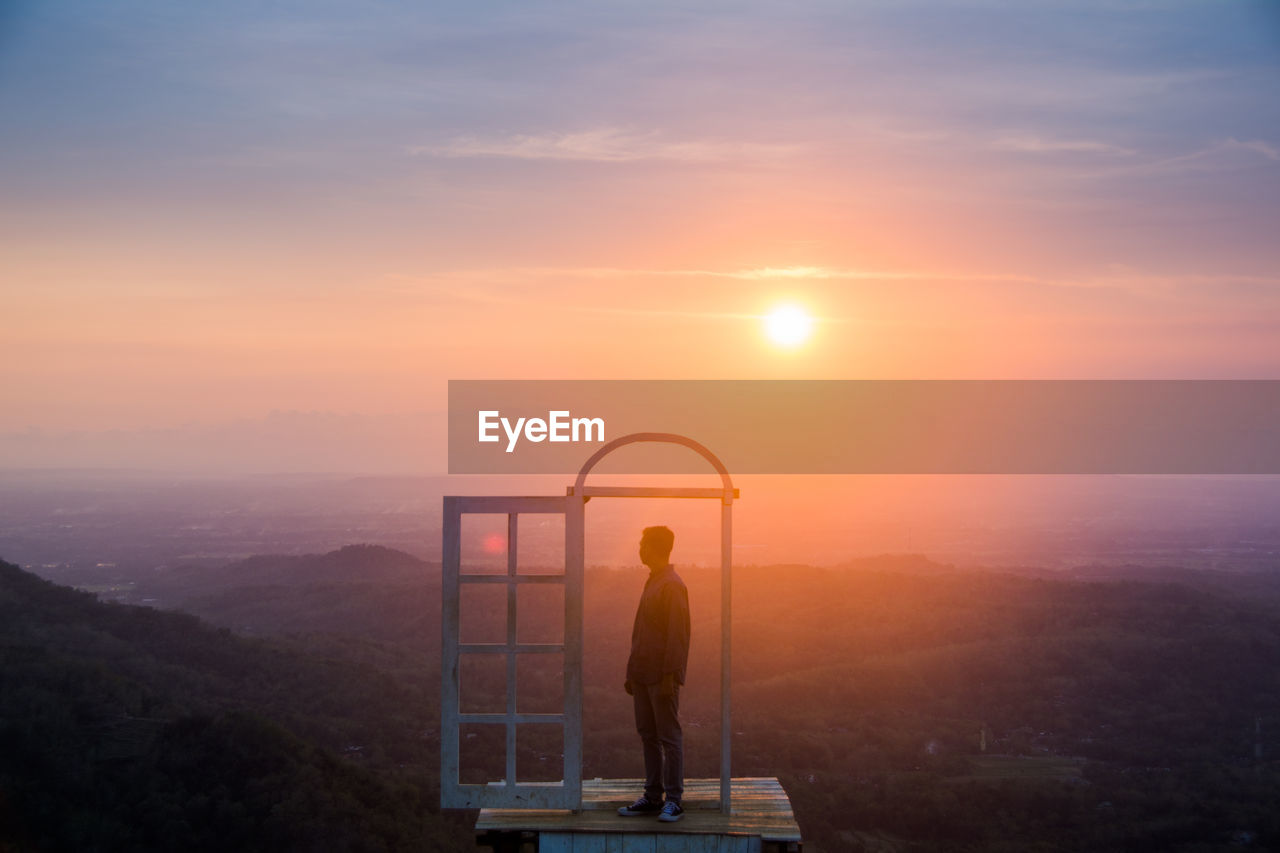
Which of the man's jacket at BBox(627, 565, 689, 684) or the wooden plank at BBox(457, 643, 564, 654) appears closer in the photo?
the man's jacket at BBox(627, 565, 689, 684)

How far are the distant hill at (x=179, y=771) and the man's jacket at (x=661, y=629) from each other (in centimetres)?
1205

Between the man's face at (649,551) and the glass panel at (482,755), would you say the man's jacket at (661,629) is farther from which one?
the glass panel at (482,755)

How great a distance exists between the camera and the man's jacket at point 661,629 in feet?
25.7

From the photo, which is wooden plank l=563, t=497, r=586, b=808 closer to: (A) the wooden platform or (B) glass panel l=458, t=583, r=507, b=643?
(A) the wooden platform

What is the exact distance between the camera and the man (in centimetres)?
784

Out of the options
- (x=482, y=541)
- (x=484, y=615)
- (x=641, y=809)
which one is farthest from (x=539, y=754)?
(x=482, y=541)

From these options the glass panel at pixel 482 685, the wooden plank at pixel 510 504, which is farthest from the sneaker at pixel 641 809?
the glass panel at pixel 482 685

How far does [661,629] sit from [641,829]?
1339 mm

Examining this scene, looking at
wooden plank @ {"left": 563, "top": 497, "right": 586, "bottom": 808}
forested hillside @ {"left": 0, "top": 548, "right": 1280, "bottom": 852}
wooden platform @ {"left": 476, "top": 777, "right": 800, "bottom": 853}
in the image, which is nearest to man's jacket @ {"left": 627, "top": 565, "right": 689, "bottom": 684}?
wooden plank @ {"left": 563, "top": 497, "right": 586, "bottom": 808}

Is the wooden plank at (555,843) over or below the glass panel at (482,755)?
over

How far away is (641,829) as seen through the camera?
787cm

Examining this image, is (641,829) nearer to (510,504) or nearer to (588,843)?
(588,843)

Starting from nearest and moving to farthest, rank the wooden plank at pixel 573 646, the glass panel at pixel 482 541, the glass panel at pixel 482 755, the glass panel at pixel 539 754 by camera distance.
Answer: the wooden plank at pixel 573 646
the glass panel at pixel 482 755
the glass panel at pixel 539 754
the glass panel at pixel 482 541

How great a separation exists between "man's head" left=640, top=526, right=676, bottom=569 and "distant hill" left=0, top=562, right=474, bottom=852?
12.4m
